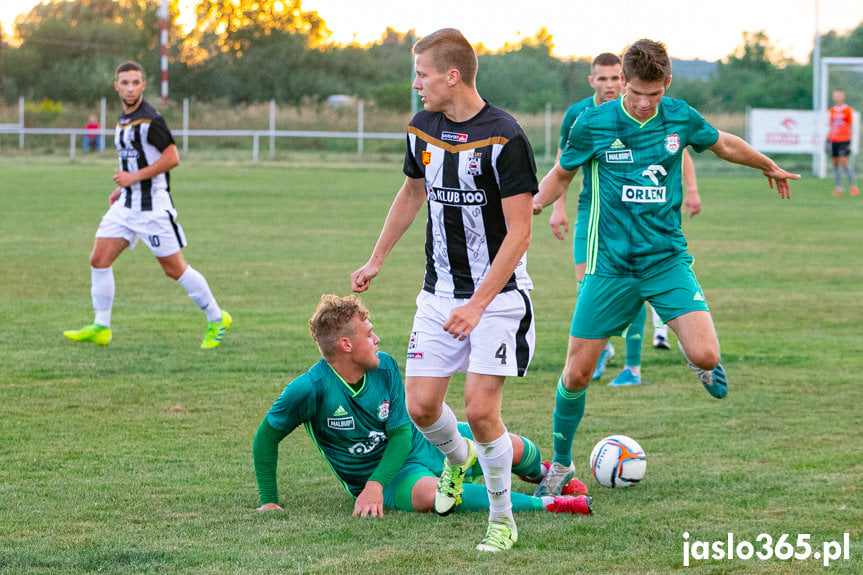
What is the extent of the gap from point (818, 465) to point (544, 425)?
166 cm

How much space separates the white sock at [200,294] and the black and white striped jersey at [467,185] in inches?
190

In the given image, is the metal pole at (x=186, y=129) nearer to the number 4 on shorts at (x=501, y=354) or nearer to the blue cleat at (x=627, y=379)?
the blue cleat at (x=627, y=379)

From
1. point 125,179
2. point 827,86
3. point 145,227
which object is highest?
point 827,86

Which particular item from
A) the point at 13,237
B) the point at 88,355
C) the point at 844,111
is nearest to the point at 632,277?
the point at 88,355

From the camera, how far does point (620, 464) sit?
5.28 m

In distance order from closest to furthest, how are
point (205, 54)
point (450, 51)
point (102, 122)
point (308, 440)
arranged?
point (450, 51) < point (308, 440) < point (102, 122) < point (205, 54)

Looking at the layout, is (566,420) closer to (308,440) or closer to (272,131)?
(308,440)

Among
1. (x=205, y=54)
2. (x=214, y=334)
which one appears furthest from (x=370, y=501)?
(x=205, y=54)

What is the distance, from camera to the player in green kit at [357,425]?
475cm

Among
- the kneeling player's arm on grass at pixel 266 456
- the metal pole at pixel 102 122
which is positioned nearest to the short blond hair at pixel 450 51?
the kneeling player's arm on grass at pixel 266 456

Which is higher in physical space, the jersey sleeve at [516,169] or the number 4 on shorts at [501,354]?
the jersey sleeve at [516,169]

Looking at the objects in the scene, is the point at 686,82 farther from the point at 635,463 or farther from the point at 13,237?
the point at 635,463

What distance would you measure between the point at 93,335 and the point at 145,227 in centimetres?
94

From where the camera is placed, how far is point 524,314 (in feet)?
14.7
